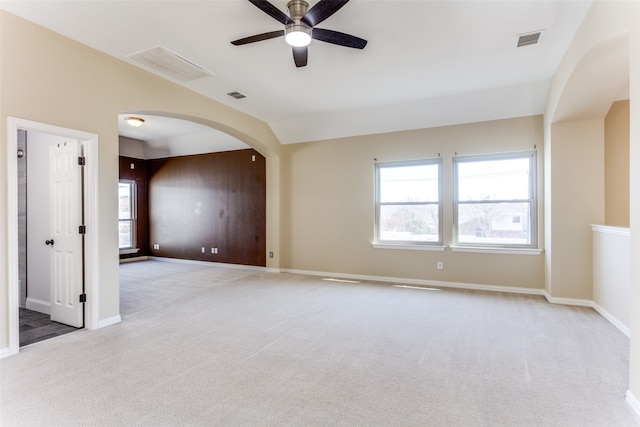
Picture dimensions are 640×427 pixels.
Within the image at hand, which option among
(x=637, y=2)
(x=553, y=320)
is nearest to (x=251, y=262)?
(x=553, y=320)

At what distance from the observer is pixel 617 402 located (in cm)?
203

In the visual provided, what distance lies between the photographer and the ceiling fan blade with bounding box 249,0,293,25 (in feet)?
7.51

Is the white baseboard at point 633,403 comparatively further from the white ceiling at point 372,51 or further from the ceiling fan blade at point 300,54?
the ceiling fan blade at point 300,54

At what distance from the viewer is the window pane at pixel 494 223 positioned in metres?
4.89

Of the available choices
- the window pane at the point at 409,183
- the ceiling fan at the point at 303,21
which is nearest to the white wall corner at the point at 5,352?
the ceiling fan at the point at 303,21

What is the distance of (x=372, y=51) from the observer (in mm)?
3430

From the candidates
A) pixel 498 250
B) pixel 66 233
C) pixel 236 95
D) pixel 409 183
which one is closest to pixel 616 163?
pixel 498 250

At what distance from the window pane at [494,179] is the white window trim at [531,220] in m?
0.05

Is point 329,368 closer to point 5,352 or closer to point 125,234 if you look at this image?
point 5,352

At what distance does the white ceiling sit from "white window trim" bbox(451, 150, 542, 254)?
0.62 metres

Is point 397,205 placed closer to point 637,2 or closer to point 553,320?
point 553,320

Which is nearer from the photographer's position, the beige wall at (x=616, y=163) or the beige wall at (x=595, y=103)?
the beige wall at (x=595, y=103)

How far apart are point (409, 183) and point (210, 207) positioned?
15.6 ft

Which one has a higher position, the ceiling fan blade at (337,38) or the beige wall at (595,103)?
the ceiling fan blade at (337,38)
